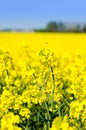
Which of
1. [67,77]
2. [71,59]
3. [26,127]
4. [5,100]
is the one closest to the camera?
[5,100]

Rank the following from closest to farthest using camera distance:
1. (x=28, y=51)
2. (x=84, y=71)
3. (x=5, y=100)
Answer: (x=5, y=100) < (x=84, y=71) < (x=28, y=51)

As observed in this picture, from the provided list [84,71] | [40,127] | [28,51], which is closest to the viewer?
[40,127]

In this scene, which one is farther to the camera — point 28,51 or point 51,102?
point 28,51

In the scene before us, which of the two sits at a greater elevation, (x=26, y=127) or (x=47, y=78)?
(x=47, y=78)

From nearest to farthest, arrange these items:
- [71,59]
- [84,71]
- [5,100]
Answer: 1. [5,100]
2. [84,71]
3. [71,59]

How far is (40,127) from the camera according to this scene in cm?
371

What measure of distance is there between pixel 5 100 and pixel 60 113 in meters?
0.60

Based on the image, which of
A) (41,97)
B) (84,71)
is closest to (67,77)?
(84,71)

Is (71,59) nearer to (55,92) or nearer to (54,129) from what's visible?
(55,92)

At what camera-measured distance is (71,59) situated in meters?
6.48

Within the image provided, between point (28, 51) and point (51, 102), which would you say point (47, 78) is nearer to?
point (51, 102)

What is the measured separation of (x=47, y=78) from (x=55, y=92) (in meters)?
0.14

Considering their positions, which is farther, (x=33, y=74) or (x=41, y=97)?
(x=33, y=74)

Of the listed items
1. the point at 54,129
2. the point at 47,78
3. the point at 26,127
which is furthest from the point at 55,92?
the point at 54,129
